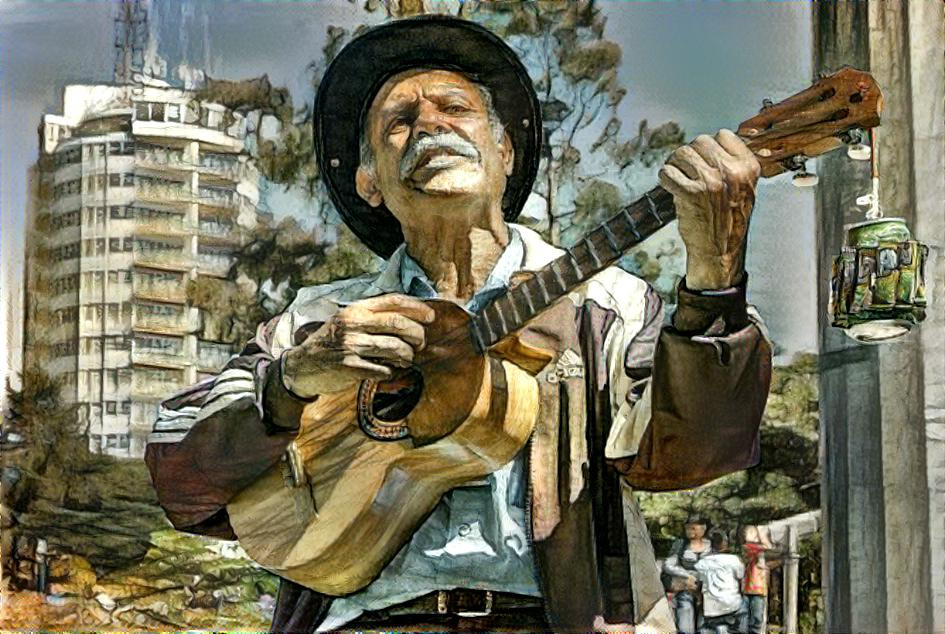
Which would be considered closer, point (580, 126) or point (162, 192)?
point (580, 126)

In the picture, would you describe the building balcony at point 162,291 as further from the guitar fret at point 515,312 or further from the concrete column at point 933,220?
the concrete column at point 933,220

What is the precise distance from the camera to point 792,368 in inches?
277

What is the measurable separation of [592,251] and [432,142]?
70 centimetres

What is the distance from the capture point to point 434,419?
234 inches

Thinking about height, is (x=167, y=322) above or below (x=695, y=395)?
above

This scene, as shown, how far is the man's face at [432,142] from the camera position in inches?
249

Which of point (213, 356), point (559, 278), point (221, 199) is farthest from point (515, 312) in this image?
point (221, 199)

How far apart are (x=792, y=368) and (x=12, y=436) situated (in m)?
2.52

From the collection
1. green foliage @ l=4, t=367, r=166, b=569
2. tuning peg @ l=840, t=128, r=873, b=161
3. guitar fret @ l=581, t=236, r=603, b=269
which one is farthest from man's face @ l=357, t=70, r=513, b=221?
green foliage @ l=4, t=367, r=166, b=569

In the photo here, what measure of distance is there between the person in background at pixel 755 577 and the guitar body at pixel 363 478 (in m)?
1.22

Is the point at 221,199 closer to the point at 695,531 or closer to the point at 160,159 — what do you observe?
the point at 160,159

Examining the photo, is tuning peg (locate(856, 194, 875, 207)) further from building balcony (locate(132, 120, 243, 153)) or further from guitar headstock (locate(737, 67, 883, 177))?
building balcony (locate(132, 120, 243, 153))

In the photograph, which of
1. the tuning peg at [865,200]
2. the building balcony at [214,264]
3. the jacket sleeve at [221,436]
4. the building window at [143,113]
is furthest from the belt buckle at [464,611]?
the building window at [143,113]

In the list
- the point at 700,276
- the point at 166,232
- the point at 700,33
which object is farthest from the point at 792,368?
the point at 166,232
